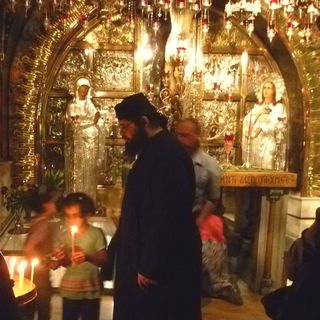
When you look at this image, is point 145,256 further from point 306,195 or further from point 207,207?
point 306,195

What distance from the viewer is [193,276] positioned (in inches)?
126

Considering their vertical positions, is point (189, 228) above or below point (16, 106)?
below

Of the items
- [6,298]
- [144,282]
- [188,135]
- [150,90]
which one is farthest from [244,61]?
[6,298]

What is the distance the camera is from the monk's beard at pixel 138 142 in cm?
308

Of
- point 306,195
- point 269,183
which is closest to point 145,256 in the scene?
point 269,183

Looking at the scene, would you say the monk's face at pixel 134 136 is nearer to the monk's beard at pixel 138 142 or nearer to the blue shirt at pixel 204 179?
the monk's beard at pixel 138 142

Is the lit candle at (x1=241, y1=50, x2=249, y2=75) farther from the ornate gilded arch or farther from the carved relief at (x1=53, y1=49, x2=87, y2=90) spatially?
the carved relief at (x1=53, y1=49, x2=87, y2=90)

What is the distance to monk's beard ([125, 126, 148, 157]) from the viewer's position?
3.08 m

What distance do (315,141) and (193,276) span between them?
5.44m

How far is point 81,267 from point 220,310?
2099 millimetres

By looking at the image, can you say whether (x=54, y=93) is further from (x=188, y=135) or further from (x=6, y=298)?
(x=6, y=298)

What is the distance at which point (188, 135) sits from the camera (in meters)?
4.42

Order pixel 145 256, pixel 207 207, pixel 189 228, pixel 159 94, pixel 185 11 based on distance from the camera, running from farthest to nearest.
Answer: pixel 159 94 → pixel 185 11 → pixel 207 207 → pixel 189 228 → pixel 145 256

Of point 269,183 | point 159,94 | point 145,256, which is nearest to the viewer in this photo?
point 145,256
